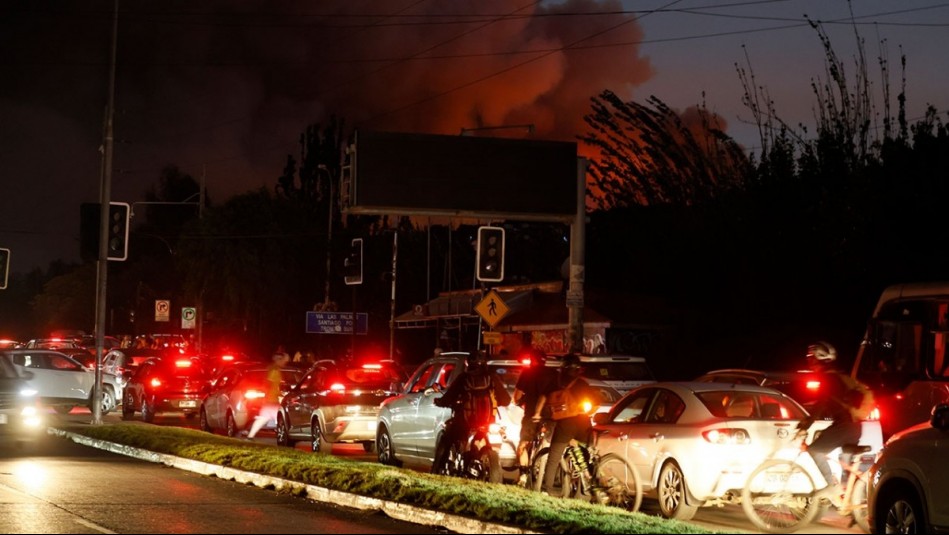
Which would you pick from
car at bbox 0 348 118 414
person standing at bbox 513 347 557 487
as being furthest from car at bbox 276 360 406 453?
car at bbox 0 348 118 414

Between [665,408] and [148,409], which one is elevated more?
[665,408]

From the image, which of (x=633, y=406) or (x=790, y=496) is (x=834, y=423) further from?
(x=633, y=406)

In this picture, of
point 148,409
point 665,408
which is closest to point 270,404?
point 148,409

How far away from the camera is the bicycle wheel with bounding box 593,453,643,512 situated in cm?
1402

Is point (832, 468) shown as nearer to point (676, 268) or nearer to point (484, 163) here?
point (484, 163)

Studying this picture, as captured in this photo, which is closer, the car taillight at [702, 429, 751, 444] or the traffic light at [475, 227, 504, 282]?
the car taillight at [702, 429, 751, 444]

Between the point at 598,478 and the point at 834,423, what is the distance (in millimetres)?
2613

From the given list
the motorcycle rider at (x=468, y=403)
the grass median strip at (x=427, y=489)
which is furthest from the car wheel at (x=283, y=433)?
the motorcycle rider at (x=468, y=403)

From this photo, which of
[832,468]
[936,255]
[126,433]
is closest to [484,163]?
[126,433]

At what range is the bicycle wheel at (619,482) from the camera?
46.0 ft

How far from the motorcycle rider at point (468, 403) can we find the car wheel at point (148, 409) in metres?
19.6

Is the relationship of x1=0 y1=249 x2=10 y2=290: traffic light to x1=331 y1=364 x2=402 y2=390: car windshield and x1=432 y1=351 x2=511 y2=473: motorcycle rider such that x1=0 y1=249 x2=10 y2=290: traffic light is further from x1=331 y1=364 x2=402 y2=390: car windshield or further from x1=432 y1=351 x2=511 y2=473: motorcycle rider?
x1=432 y1=351 x2=511 y2=473: motorcycle rider

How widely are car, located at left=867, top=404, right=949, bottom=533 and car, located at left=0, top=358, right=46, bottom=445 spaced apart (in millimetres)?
17527

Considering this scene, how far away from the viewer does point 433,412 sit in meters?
18.8
